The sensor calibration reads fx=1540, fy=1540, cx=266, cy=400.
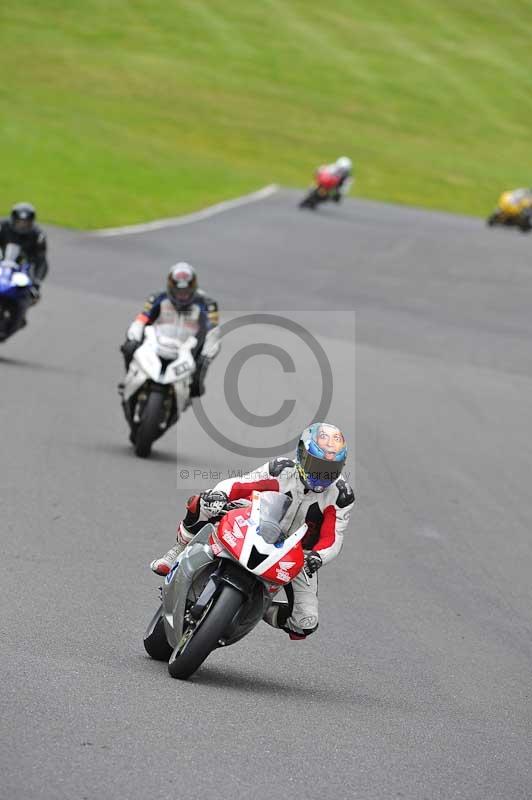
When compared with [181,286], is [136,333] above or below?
below

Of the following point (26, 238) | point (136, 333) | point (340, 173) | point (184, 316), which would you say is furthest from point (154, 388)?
point (340, 173)

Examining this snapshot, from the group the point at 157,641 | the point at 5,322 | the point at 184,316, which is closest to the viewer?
the point at 157,641

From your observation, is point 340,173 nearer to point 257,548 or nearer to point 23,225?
point 23,225

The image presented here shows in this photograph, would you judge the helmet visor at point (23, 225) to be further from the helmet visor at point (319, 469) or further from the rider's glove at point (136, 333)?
the helmet visor at point (319, 469)

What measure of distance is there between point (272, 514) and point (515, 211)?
45352 millimetres

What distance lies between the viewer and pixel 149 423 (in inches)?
579

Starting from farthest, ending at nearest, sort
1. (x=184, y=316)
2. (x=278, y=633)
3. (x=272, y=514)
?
(x=184, y=316) → (x=278, y=633) → (x=272, y=514)

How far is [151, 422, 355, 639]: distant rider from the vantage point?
7.79 meters

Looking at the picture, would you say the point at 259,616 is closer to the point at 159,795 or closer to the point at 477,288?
the point at 159,795

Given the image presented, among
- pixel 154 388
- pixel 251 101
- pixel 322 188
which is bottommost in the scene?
pixel 251 101

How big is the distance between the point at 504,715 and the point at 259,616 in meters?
1.45

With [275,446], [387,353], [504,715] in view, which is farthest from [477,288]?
[504,715]

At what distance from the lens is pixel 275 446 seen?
55.5 ft

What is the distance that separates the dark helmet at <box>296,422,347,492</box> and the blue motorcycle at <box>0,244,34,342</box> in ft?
39.1
